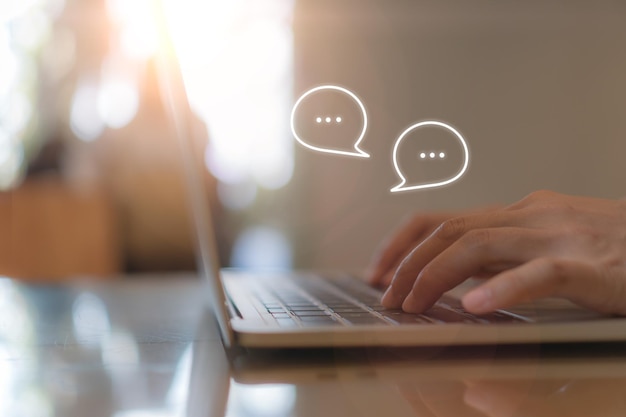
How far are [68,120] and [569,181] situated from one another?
331 cm

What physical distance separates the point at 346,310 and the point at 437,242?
10cm

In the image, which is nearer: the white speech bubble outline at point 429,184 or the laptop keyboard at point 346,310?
the laptop keyboard at point 346,310

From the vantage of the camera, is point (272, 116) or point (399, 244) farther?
point (272, 116)

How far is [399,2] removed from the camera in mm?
1442

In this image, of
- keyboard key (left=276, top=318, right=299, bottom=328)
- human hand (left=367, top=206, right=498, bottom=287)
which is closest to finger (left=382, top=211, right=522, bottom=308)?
keyboard key (left=276, top=318, right=299, bottom=328)

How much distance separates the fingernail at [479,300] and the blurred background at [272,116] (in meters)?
0.18

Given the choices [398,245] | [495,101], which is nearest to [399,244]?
[398,245]

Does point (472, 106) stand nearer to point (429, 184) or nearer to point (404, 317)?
point (429, 184)

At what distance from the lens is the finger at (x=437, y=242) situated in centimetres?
53

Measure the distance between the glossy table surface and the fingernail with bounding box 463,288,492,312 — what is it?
0.10 ft

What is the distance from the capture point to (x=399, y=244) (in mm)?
898

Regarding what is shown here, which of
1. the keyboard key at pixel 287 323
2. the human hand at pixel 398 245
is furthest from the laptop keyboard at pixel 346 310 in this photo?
the human hand at pixel 398 245

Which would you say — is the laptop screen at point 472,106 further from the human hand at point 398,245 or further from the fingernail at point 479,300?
the fingernail at point 479,300

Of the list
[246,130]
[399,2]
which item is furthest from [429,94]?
[246,130]
